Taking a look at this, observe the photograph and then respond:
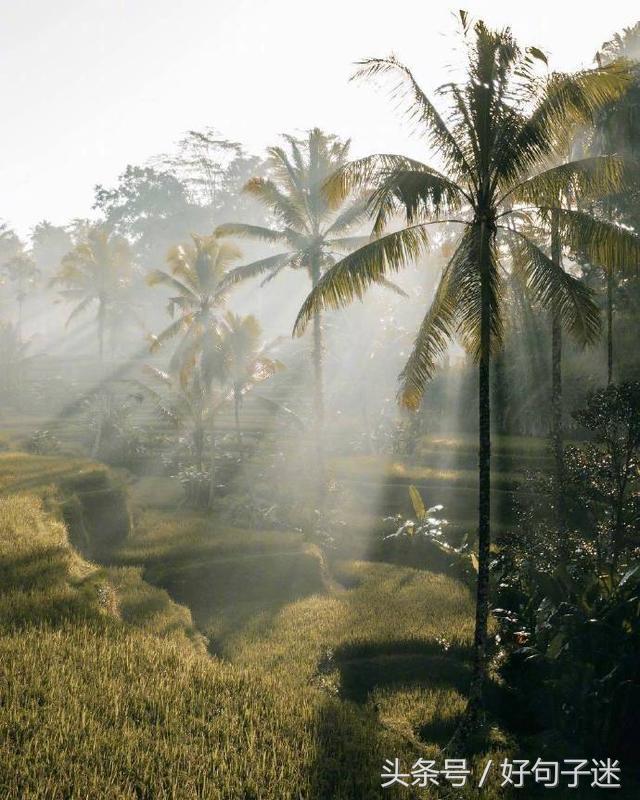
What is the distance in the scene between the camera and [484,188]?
9195 mm

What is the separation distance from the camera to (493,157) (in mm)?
9211

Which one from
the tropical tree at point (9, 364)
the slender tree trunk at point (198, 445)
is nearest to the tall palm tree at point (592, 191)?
the slender tree trunk at point (198, 445)

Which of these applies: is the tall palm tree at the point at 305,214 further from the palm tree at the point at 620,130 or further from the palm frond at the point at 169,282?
the palm tree at the point at 620,130

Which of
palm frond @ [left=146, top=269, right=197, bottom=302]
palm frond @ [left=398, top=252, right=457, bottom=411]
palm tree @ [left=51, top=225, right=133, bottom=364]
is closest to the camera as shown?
palm frond @ [left=398, top=252, right=457, bottom=411]

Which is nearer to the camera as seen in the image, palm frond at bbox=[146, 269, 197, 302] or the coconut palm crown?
the coconut palm crown

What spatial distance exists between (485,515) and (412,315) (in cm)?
3741

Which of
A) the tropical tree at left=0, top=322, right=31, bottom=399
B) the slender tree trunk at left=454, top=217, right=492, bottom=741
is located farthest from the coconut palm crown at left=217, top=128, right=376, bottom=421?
the tropical tree at left=0, top=322, right=31, bottom=399

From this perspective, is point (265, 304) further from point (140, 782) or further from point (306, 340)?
point (140, 782)

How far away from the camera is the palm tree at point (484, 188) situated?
9102 millimetres

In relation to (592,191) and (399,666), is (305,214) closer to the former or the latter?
(592,191)

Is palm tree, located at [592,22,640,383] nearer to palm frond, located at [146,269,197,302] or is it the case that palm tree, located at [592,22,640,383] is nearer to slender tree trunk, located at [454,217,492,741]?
slender tree trunk, located at [454,217,492,741]

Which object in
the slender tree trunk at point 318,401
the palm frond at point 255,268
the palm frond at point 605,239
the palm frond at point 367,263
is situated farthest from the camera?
the slender tree trunk at point 318,401

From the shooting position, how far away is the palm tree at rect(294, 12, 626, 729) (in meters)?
9.10

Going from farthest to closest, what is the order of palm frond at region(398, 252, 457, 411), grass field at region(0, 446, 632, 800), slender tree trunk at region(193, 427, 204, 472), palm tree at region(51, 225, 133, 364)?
palm tree at region(51, 225, 133, 364) → slender tree trunk at region(193, 427, 204, 472) → palm frond at region(398, 252, 457, 411) → grass field at region(0, 446, 632, 800)
